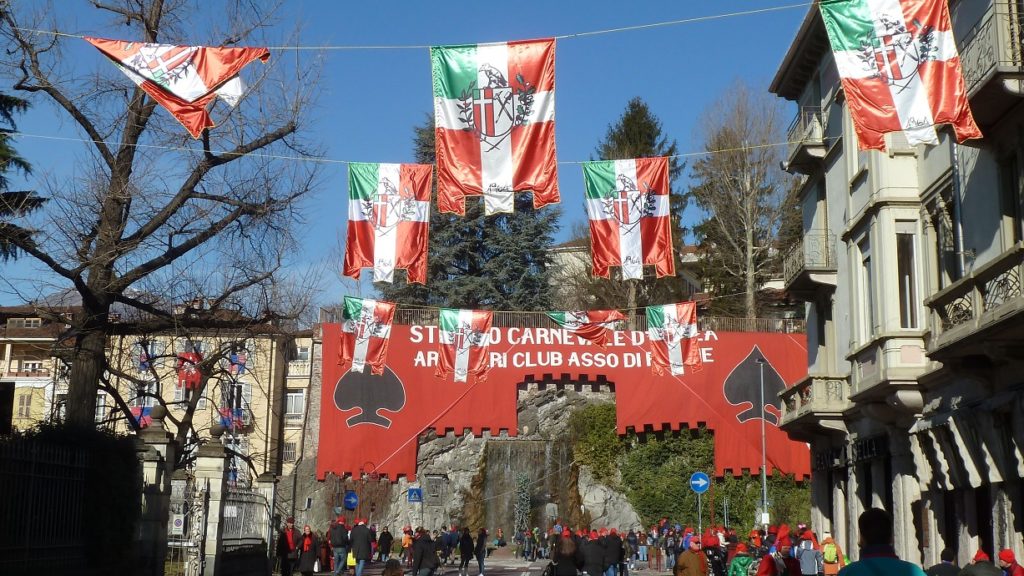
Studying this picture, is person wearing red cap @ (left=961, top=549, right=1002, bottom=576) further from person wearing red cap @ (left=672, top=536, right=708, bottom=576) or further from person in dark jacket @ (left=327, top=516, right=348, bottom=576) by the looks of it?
person in dark jacket @ (left=327, top=516, right=348, bottom=576)

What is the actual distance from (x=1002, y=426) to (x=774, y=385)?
25709 millimetres

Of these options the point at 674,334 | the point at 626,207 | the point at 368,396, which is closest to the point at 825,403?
the point at 674,334

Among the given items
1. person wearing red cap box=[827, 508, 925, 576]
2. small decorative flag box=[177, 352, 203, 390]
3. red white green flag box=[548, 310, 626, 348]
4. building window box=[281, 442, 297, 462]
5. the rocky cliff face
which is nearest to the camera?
person wearing red cap box=[827, 508, 925, 576]

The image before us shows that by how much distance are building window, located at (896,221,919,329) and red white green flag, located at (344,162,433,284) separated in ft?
32.4

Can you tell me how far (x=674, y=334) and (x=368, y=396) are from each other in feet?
48.8

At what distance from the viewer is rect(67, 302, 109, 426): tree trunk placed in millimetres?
20969

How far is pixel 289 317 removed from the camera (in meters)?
24.9

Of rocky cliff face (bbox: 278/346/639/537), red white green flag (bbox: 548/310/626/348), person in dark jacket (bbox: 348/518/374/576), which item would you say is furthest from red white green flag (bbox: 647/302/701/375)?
rocky cliff face (bbox: 278/346/639/537)

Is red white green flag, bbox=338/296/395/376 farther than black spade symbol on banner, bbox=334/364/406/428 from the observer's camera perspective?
No

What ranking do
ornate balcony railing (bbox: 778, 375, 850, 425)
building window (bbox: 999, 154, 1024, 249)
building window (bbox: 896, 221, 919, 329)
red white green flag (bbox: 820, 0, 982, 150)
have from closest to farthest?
1. red white green flag (bbox: 820, 0, 982, 150)
2. building window (bbox: 999, 154, 1024, 249)
3. building window (bbox: 896, 221, 919, 329)
4. ornate balcony railing (bbox: 778, 375, 850, 425)

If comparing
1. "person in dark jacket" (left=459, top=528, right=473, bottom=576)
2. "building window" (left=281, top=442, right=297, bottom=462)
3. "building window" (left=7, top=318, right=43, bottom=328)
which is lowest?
"person in dark jacket" (left=459, top=528, right=473, bottom=576)

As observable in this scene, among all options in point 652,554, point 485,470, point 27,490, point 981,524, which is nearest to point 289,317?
point 27,490

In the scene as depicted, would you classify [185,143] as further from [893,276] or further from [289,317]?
[893,276]

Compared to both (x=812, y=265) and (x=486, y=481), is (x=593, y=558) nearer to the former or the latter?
(x=812, y=265)
